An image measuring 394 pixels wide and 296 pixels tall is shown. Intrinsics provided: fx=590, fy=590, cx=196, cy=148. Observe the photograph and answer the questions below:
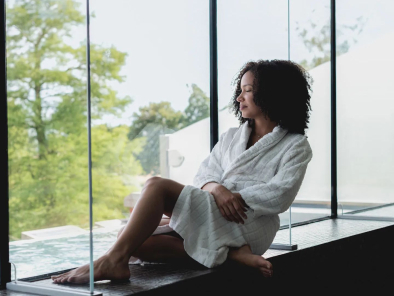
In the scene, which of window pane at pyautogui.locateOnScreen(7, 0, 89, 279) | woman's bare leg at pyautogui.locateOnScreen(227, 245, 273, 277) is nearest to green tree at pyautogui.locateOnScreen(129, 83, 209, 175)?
window pane at pyautogui.locateOnScreen(7, 0, 89, 279)

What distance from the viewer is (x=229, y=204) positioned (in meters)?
2.10

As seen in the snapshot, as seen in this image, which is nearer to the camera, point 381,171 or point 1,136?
point 1,136

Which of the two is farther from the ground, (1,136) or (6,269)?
(1,136)

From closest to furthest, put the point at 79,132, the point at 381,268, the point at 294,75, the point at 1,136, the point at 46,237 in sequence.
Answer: the point at 1,136
the point at 46,237
the point at 294,75
the point at 79,132
the point at 381,268

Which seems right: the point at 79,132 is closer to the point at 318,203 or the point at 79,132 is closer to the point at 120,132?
the point at 120,132

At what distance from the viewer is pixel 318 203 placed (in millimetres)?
3830

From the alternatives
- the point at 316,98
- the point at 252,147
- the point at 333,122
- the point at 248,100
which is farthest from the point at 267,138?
the point at 333,122

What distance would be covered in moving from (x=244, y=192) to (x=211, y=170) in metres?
0.25

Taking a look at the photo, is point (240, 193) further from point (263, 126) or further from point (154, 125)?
point (154, 125)

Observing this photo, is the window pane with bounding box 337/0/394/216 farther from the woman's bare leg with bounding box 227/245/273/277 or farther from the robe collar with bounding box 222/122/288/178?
the woman's bare leg with bounding box 227/245/273/277

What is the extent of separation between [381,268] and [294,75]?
1427mm

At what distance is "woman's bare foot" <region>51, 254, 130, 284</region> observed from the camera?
6.07ft

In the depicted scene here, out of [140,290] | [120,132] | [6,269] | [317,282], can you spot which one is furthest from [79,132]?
[317,282]

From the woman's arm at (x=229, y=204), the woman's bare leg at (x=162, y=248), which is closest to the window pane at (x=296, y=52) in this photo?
the woman's arm at (x=229, y=204)
